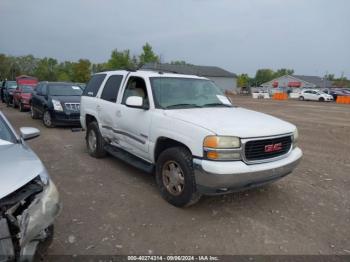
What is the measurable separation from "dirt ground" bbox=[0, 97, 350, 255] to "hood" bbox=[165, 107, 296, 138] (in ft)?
3.80

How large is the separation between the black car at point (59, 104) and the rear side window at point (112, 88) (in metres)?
4.85

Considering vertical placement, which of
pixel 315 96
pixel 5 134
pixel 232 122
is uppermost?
pixel 232 122

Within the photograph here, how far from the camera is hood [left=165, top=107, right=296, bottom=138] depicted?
3.71m

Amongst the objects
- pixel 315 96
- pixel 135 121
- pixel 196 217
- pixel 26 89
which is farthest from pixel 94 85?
pixel 315 96

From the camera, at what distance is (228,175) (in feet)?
11.6

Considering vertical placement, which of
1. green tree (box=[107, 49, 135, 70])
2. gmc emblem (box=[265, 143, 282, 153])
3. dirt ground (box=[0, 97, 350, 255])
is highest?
green tree (box=[107, 49, 135, 70])

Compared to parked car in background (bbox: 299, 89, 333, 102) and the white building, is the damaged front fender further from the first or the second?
→ the white building

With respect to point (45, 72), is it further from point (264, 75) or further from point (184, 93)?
point (184, 93)

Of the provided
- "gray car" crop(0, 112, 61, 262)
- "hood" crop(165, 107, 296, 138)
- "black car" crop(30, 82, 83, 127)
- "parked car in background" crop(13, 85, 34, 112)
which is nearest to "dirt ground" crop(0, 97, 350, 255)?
"gray car" crop(0, 112, 61, 262)

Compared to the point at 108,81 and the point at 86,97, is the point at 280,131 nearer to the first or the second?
the point at 108,81

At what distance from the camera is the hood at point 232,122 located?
3.71m

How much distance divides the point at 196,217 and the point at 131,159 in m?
1.73

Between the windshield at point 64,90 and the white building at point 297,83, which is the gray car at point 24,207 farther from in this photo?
the white building at point 297,83

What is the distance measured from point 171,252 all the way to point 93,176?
8.82ft
